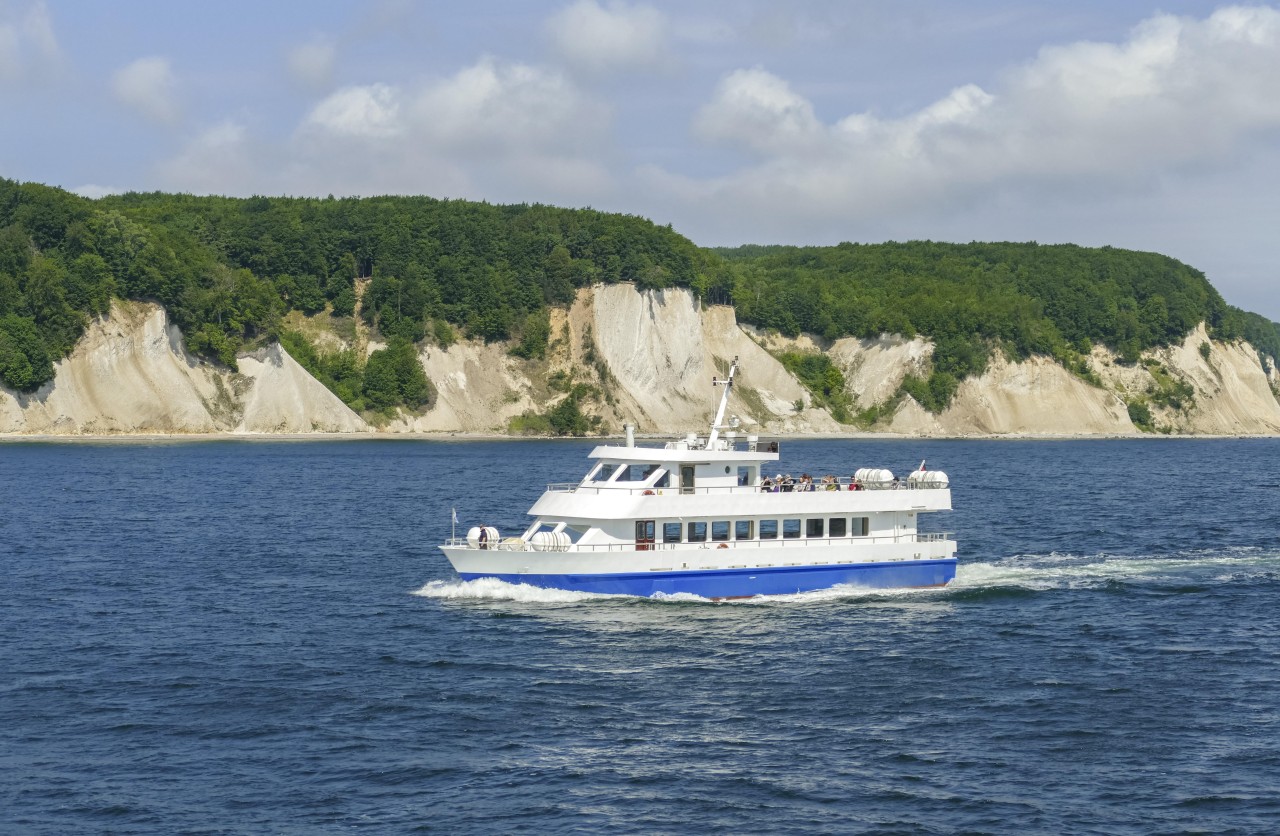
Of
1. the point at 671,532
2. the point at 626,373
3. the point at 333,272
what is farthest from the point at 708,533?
the point at 333,272

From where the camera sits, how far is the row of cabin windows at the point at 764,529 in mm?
45656

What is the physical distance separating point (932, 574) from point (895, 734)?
60.0 ft

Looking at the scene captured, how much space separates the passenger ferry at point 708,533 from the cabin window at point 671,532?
0.03 metres

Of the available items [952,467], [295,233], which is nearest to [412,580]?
[952,467]

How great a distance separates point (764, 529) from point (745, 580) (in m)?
2.08

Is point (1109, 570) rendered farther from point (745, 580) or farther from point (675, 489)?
point (675, 489)

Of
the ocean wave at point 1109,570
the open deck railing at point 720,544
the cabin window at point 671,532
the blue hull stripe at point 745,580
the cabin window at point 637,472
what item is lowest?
the ocean wave at point 1109,570

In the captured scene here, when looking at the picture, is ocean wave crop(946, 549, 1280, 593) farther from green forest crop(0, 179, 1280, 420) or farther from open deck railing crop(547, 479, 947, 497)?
green forest crop(0, 179, 1280, 420)

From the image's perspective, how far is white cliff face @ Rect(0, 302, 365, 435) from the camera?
130625 millimetres

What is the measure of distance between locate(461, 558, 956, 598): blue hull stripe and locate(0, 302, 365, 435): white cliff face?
96390 millimetres

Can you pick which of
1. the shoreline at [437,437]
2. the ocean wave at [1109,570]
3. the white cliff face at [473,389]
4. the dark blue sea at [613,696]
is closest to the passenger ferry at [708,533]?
the dark blue sea at [613,696]

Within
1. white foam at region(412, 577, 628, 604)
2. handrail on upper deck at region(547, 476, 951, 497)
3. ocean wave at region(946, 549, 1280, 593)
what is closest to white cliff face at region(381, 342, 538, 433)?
ocean wave at region(946, 549, 1280, 593)

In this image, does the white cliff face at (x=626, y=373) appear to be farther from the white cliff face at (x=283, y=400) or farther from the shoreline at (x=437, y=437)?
the white cliff face at (x=283, y=400)

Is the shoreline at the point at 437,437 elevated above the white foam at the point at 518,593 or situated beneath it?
elevated above
